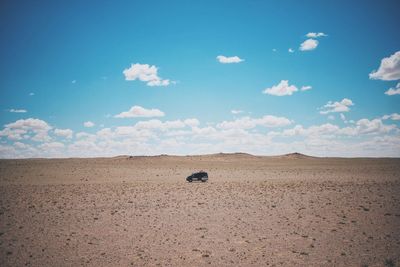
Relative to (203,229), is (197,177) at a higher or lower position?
higher

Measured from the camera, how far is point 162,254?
35.7 ft

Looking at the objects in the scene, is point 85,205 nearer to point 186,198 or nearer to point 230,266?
point 186,198

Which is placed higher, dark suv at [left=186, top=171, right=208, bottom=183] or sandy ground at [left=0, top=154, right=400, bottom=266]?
dark suv at [left=186, top=171, right=208, bottom=183]

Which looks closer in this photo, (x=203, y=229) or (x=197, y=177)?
(x=203, y=229)

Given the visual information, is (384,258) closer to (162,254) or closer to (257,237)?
(257,237)

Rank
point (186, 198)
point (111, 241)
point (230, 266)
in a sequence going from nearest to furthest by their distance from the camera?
point (230, 266) < point (111, 241) < point (186, 198)

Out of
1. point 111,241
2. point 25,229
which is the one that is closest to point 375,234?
point 111,241

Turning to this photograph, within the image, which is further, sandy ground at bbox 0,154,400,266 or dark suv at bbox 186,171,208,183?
dark suv at bbox 186,171,208,183

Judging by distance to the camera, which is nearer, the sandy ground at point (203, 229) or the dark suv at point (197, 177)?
the sandy ground at point (203, 229)

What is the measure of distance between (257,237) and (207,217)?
14.2ft

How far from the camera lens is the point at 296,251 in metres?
11.0

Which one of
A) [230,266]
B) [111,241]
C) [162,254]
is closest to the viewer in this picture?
[230,266]

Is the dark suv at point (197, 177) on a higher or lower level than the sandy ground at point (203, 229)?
higher

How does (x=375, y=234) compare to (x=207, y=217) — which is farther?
(x=207, y=217)
